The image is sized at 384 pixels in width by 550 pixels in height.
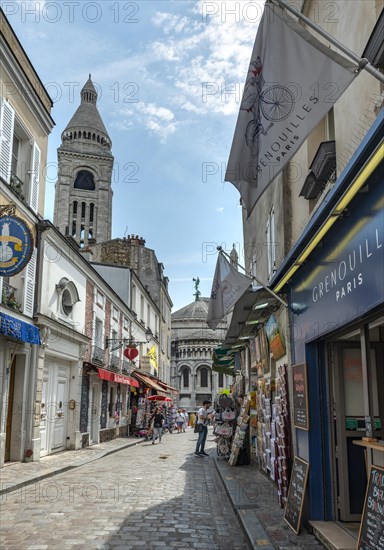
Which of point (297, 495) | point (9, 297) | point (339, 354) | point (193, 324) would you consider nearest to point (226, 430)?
point (9, 297)

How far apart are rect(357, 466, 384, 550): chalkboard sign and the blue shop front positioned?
0.22m

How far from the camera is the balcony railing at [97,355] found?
20558 mm

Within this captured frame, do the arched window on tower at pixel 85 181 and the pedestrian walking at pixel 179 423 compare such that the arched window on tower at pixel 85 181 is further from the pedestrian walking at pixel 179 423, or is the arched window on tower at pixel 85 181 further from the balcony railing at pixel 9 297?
the balcony railing at pixel 9 297

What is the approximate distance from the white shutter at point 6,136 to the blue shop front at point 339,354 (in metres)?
7.91

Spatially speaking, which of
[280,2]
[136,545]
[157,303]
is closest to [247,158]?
[280,2]

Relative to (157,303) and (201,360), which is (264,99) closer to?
(157,303)

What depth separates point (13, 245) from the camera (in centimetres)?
1075

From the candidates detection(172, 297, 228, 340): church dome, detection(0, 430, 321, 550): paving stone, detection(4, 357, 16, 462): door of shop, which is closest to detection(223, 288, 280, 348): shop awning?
detection(0, 430, 321, 550): paving stone

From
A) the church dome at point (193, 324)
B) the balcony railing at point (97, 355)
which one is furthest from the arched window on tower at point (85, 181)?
the balcony railing at point (97, 355)

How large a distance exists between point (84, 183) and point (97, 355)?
6235 cm

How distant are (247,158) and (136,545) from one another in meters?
4.63

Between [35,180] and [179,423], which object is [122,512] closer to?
[35,180]

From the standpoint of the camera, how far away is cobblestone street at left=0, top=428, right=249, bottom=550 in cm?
630

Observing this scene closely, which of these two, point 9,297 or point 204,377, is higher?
point 9,297
